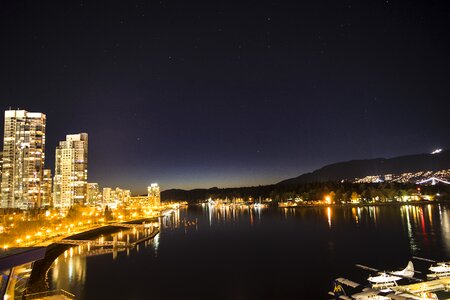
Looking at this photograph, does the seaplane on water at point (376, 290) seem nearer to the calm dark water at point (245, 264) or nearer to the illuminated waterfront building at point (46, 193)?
the calm dark water at point (245, 264)

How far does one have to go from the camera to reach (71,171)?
13225cm

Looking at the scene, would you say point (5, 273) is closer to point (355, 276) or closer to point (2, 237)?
point (355, 276)

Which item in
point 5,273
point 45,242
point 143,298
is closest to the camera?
point 5,273

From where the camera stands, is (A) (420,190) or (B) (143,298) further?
(A) (420,190)

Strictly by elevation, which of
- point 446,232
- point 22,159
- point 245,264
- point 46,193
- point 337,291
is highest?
point 22,159

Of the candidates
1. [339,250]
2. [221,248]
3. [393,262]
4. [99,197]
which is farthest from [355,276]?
[99,197]

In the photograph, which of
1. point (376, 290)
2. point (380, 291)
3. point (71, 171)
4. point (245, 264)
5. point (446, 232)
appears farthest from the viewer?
point (71, 171)

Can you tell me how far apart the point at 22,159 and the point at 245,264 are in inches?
3667

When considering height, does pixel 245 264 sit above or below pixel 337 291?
below

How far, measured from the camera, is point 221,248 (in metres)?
43.3

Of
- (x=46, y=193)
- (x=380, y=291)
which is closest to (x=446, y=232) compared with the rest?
(x=380, y=291)

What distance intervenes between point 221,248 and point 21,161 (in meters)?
84.3

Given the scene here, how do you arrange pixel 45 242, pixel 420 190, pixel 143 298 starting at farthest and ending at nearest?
1. pixel 420 190
2. pixel 45 242
3. pixel 143 298

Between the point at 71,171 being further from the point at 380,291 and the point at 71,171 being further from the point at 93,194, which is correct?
the point at 380,291
